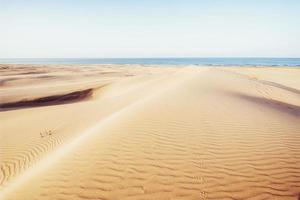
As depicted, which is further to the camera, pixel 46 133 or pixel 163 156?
pixel 46 133

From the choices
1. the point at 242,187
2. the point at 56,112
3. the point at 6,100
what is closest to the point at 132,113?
the point at 242,187

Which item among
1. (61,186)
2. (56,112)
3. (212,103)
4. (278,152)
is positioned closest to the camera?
(61,186)

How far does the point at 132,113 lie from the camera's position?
26.8 feet

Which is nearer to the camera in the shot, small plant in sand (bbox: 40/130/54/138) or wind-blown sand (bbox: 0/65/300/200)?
wind-blown sand (bbox: 0/65/300/200)

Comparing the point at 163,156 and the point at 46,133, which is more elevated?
the point at 163,156

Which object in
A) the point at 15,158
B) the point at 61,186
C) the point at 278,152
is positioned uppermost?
the point at 278,152

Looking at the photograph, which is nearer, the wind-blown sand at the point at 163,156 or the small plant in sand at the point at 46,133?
the wind-blown sand at the point at 163,156

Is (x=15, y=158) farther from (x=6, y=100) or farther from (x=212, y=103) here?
(x=6, y=100)

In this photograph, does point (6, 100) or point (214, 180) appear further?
point (6, 100)

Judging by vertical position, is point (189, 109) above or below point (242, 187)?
above

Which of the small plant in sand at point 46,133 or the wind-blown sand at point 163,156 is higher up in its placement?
the wind-blown sand at point 163,156

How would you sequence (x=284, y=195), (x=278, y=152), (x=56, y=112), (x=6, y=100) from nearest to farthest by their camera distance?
(x=284, y=195) < (x=278, y=152) < (x=56, y=112) < (x=6, y=100)

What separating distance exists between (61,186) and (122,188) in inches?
41.0

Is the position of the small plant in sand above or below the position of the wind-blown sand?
below
